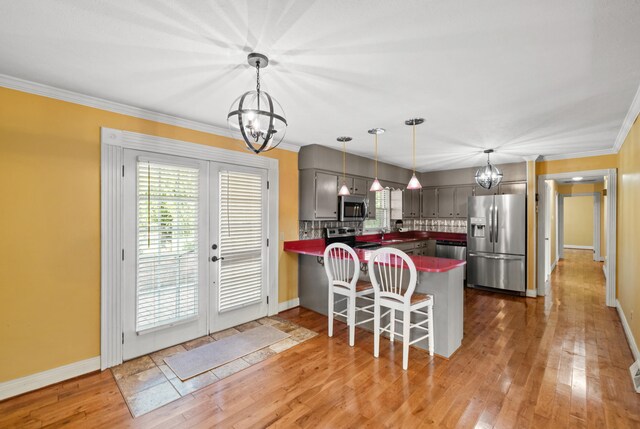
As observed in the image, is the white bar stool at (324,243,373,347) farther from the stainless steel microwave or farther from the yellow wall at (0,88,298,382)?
the yellow wall at (0,88,298,382)

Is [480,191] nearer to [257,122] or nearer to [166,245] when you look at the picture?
[257,122]

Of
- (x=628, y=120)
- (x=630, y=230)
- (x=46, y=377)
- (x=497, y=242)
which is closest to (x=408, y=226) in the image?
(x=497, y=242)

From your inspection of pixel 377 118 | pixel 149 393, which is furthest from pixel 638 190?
pixel 149 393

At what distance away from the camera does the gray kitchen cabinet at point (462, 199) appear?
6.36 metres

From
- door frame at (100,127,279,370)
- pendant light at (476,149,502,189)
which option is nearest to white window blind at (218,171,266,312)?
door frame at (100,127,279,370)

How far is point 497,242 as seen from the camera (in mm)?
5512

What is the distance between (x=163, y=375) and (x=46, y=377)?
93 centimetres

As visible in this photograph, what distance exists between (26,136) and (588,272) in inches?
414

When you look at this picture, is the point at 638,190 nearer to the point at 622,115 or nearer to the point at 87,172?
the point at 622,115

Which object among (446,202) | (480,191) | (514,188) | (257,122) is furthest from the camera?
(446,202)

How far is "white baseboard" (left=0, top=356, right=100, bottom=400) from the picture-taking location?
238 centimetres

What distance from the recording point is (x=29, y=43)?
1880 mm

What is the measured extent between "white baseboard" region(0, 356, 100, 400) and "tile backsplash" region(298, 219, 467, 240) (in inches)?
113

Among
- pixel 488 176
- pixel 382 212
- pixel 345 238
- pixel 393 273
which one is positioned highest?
pixel 488 176
